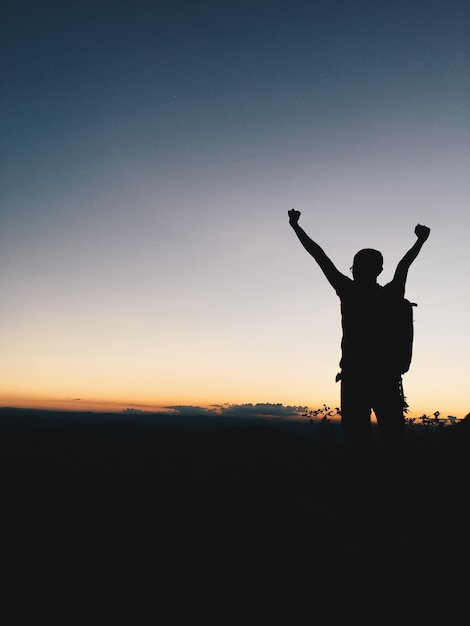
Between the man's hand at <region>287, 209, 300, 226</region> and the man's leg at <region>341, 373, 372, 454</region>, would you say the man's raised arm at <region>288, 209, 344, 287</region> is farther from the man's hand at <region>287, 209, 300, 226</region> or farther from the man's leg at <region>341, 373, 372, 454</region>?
the man's leg at <region>341, 373, 372, 454</region>

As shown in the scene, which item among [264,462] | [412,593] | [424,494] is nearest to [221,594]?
[412,593]

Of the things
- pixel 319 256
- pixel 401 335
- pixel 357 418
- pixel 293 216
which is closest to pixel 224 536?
pixel 357 418

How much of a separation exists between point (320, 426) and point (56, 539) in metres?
9.81

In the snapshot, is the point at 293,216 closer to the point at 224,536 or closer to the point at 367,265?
the point at 367,265

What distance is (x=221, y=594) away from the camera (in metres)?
1.99

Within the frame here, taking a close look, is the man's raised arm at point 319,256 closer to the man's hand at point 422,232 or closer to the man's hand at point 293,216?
the man's hand at point 293,216

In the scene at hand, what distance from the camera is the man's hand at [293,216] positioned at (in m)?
3.70

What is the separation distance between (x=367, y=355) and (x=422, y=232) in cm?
156

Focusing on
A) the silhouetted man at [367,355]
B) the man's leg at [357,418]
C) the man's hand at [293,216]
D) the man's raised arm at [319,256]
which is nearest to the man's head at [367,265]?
the silhouetted man at [367,355]

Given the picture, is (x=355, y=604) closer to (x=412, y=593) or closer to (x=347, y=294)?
(x=412, y=593)

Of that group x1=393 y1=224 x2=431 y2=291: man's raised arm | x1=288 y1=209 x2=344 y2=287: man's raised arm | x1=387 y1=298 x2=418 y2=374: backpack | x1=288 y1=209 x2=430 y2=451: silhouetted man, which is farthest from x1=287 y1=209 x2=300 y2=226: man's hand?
x1=387 y1=298 x2=418 y2=374: backpack

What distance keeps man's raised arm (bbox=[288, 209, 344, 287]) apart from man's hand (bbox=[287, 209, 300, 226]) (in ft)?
0.04

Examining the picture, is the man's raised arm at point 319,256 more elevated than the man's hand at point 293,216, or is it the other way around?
the man's hand at point 293,216

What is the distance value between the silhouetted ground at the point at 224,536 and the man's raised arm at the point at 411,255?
1469 millimetres
